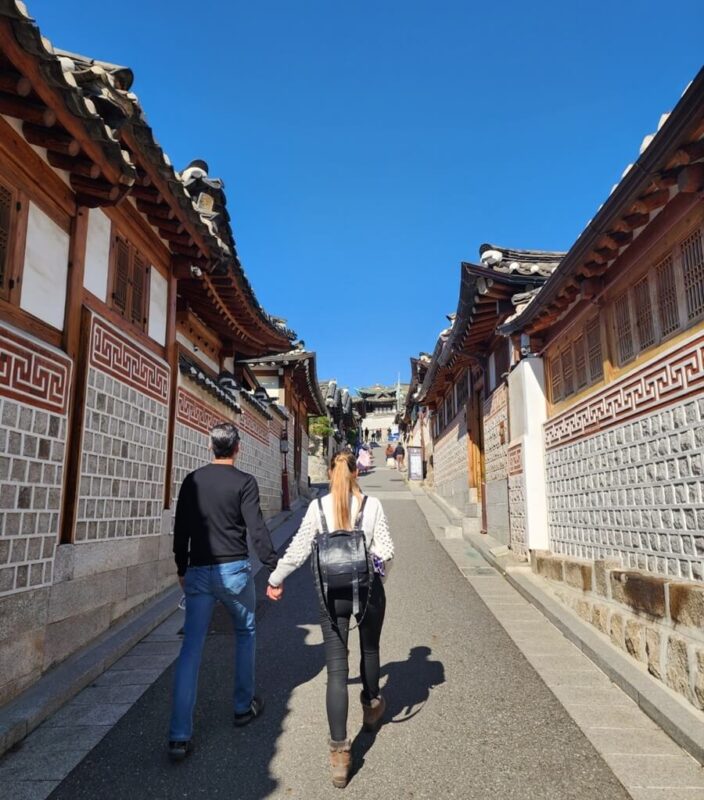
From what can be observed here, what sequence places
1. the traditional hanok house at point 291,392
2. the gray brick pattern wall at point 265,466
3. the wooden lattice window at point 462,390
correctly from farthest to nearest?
the traditional hanok house at point 291,392 → the wooden lattice window at point 462,390 → the gray brick pattern wall at point 265,466

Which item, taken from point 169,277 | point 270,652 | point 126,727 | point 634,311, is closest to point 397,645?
point 270,652

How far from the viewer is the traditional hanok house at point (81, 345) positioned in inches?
165

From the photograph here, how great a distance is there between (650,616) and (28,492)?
200 inches

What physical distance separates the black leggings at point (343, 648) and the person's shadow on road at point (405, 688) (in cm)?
30

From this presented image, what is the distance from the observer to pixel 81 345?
213 inches

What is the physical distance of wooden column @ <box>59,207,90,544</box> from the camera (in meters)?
5.18

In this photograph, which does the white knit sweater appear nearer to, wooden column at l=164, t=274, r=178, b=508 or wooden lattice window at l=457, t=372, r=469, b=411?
wooden column at l=164, t=274, r=178, b=508

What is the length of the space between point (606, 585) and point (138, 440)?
5.22 metres

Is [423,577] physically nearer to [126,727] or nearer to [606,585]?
[606,585]

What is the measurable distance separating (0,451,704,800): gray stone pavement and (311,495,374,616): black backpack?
39.1 inches

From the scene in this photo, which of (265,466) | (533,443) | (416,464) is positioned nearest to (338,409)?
(416,464)

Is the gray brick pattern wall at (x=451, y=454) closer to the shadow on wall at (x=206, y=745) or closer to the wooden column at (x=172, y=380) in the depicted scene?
the wooden column at (x=172, y=380)

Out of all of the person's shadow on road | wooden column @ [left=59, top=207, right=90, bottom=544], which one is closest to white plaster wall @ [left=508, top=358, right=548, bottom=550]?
the person's shadow on road

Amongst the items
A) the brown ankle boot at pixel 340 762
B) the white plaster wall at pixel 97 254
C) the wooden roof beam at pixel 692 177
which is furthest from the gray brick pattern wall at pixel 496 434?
the brown ankle boot at pixel 340 762
